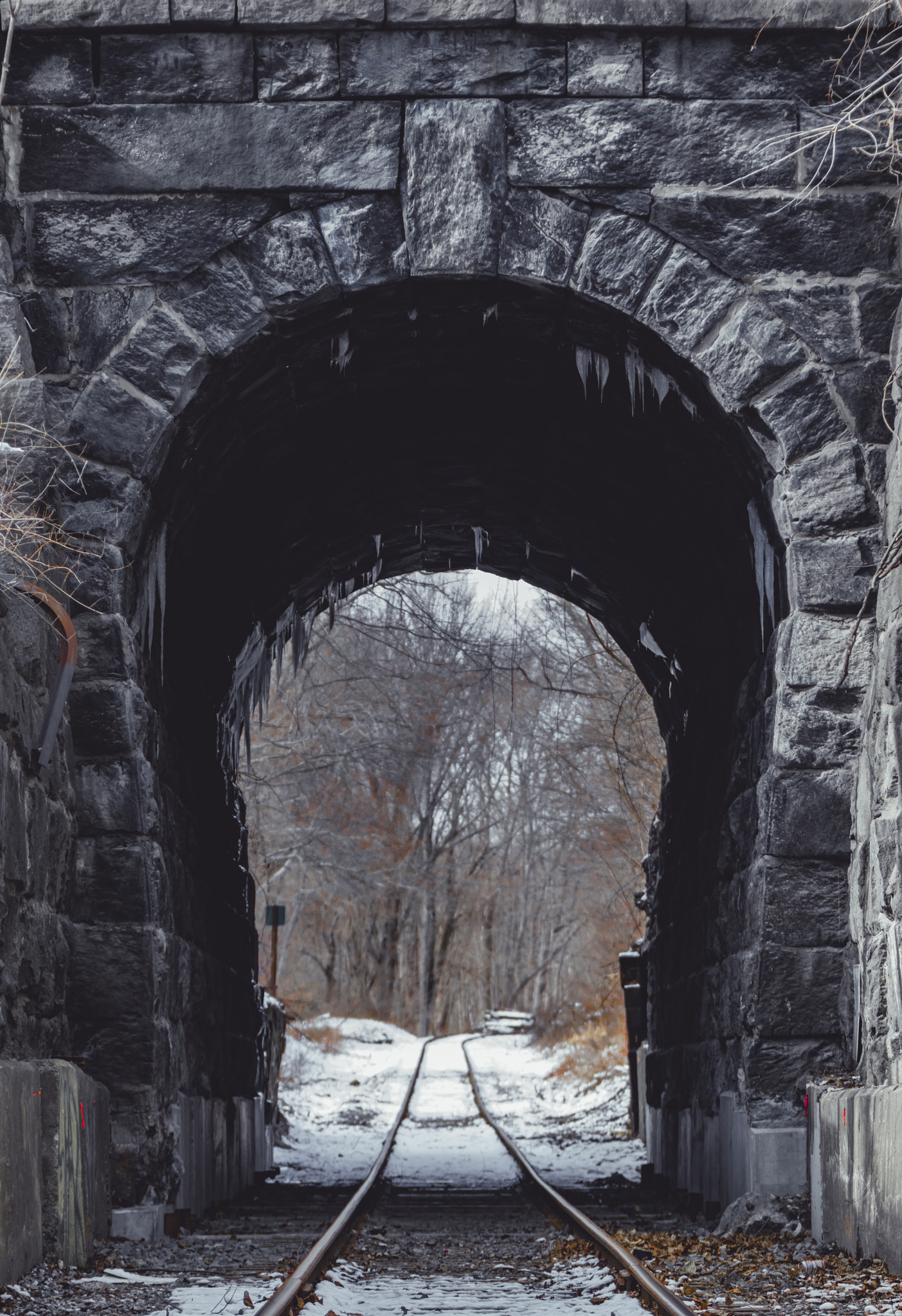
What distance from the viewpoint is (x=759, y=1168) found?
7574 mm

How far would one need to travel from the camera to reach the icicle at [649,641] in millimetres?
12422

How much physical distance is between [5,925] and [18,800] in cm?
55

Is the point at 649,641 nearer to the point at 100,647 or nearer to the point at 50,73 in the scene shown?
the point at 100,647

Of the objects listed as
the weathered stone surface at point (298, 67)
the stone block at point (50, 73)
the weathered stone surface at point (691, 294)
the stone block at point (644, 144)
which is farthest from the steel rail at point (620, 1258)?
the stone block at point (50, 73)

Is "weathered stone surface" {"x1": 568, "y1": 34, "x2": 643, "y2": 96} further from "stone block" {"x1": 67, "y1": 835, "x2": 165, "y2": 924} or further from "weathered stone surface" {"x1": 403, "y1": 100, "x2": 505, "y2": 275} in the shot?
"stone block" {"x1": 67, "y1": 835, "x2": 165, "y2": 924}

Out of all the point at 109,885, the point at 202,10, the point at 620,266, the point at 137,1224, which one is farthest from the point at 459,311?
the point at 137,1224

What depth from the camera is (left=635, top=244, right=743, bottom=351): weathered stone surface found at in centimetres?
775

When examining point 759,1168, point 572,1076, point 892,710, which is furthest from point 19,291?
point 572,1076

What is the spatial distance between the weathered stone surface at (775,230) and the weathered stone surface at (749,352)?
10.0 inches

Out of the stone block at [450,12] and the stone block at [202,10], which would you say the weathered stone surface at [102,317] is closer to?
the stone block at [202,10]

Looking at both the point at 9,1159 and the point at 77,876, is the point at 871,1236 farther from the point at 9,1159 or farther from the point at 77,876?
the point at 77,876

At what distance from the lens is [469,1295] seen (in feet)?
20.8

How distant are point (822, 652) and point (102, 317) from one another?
14.1 feet

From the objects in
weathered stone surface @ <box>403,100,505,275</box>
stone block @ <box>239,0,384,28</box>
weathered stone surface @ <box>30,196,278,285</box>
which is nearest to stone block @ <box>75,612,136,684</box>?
weathered stone surface @ <box>30,196,278,285</box>
